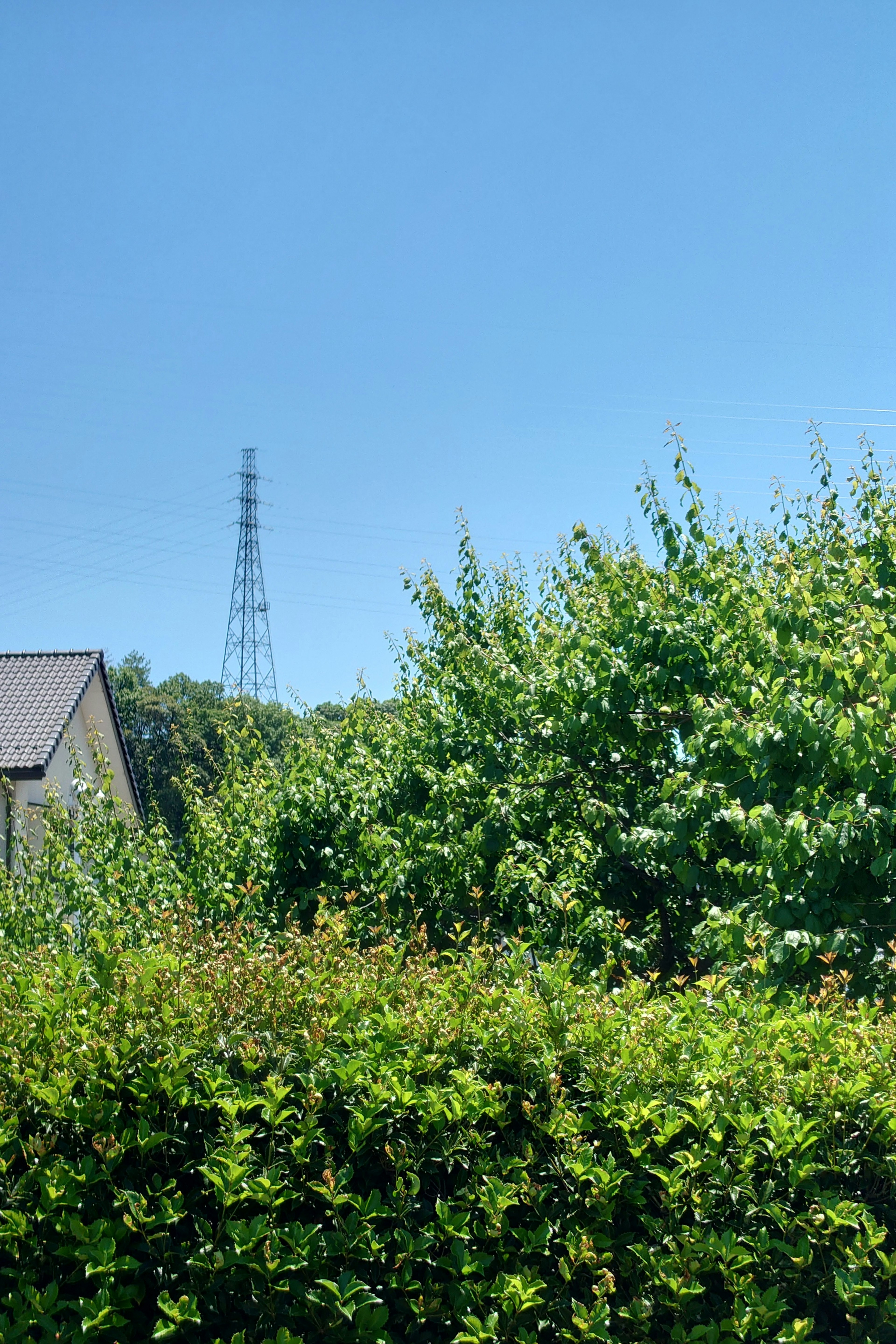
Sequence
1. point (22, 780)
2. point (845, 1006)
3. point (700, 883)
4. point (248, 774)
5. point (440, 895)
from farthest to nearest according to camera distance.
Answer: point (22, 780) < point (248, 774) < point (440, 895) < point (700, 883) < point (845, 1006)

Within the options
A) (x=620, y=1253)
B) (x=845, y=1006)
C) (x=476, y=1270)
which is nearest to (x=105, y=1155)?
(x=476, y=1270)

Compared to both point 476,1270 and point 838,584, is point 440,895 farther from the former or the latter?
point 476,1270

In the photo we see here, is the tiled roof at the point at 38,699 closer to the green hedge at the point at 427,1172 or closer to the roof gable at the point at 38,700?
the roof gable at the point at 38,700

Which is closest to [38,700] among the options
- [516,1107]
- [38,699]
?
[38,699]

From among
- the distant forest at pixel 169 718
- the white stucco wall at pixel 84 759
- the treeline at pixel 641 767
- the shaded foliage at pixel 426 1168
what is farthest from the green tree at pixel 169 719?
the shaded foliage at pixel 426 1168

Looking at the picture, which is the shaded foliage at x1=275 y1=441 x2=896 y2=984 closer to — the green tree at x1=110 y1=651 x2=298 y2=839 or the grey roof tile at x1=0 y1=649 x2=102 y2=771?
the grey roof tile at x1=0 y1=649 x2=102 y2=771

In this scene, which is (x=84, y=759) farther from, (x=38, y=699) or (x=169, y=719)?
(x=169, y=719)

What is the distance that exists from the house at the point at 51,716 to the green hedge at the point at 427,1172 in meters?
13.1

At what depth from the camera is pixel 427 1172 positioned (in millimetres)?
2609

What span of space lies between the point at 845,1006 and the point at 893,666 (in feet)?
4.48

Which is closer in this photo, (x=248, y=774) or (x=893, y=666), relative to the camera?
(x=893, y=666)

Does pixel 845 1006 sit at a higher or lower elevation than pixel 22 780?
lower

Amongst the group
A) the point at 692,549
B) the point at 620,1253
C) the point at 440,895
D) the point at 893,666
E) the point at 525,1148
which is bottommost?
the point at 620,1253

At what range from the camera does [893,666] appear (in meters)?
4.05
